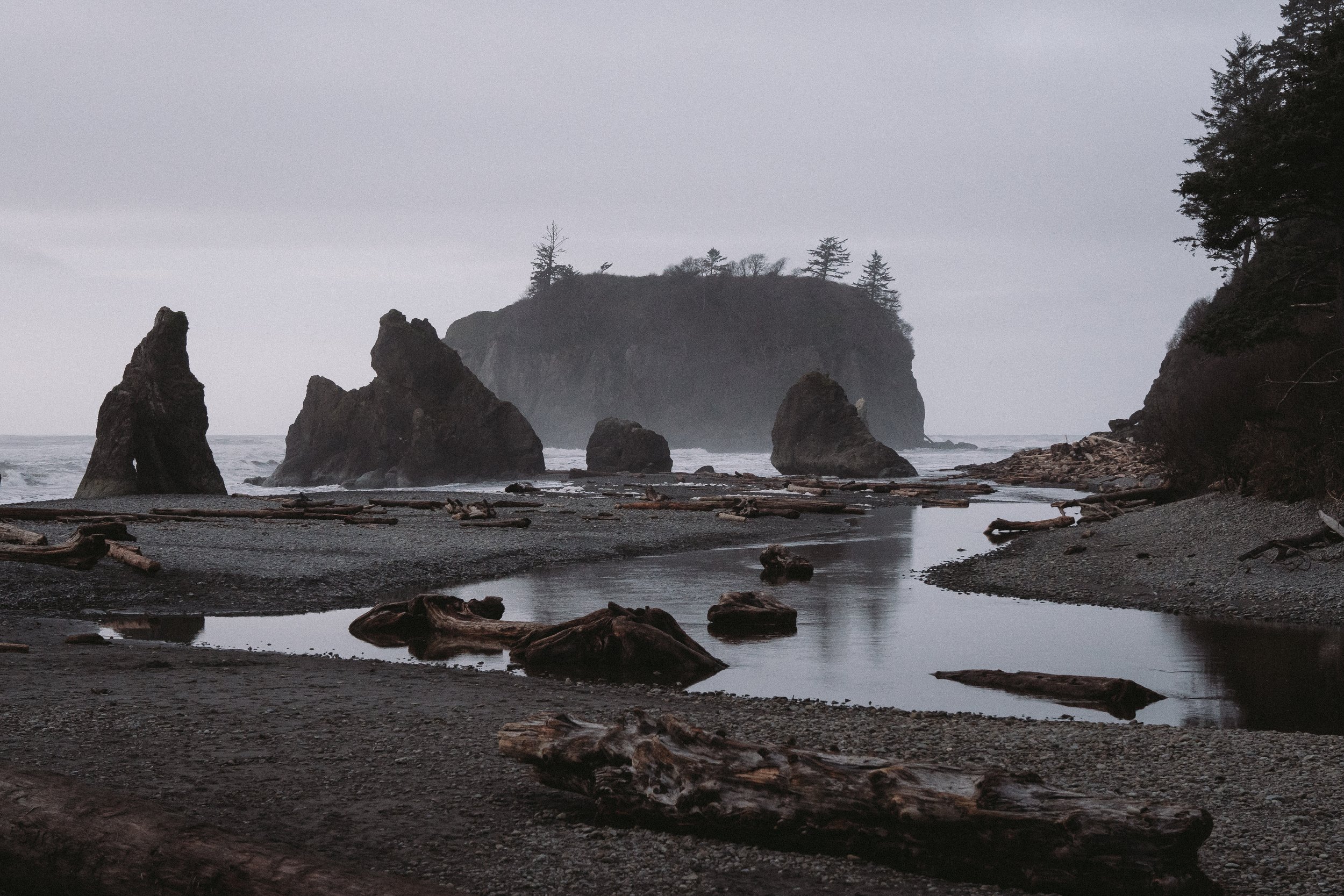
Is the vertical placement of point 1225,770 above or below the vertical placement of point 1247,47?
below

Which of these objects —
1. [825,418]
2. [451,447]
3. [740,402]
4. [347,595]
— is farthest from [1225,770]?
[740,402]

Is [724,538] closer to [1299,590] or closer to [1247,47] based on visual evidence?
[1299,590]

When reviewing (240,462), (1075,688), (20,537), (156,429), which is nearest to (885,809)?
(1075,688)

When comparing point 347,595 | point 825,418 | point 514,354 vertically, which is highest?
point 514,354

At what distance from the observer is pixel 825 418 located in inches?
2357

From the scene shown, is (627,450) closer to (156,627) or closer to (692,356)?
A: (156,627)

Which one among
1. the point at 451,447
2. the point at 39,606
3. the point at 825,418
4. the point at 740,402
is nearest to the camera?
the point at 39,606

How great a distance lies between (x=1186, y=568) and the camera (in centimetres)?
1584

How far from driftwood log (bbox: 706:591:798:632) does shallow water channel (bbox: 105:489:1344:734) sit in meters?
0.25

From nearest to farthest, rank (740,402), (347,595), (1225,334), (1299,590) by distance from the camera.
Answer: (1299,590), (347,595), (1225,334), (740,402)

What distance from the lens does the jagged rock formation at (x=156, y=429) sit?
30.6 metres

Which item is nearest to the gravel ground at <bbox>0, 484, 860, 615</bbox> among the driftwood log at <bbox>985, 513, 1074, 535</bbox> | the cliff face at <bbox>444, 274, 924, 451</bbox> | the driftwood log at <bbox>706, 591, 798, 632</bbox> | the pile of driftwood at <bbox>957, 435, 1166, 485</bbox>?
the driftwood log at <bbox>985, 513, 1074, 535</bbox>

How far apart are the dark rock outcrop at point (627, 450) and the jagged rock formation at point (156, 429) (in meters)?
24.5

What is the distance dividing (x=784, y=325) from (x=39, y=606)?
97.7m
